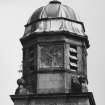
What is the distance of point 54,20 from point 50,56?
310 cm

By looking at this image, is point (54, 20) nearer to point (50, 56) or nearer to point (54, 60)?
point (50, 56)

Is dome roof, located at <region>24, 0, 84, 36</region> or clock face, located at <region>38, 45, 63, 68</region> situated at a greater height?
dome roof, located at <region>24, 0, 84, 36</region>

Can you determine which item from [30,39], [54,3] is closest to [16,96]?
[30,39]

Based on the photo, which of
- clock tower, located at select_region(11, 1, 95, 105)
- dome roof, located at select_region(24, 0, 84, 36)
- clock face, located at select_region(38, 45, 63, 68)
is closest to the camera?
clock tower, located at select_region(11, 1, 95, 105)

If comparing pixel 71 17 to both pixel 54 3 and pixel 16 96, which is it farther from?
pixel 16 96

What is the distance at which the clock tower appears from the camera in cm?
5775

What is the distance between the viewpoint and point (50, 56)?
195ft

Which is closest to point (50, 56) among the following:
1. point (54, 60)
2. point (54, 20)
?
point (54, 60)

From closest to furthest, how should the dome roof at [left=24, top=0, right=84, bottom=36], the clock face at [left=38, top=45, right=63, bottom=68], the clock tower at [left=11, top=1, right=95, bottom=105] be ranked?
the clock tower at [left=11, top=1, right=95, bottom=105] → the clock face at [left=38, top=45, right=63, bottom=68] → the dome roof at [left=24, top=0, right=84, bottom=36]

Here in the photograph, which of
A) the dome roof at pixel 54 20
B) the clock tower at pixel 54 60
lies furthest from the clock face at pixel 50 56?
the dome roof at pixel 54 20

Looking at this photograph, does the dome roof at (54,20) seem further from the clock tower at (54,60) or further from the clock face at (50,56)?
the clock face at (50,56)

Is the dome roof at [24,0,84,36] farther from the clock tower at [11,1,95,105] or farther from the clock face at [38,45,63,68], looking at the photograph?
the clock face at [38,45,63,68]

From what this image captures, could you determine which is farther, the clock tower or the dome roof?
the dome roof

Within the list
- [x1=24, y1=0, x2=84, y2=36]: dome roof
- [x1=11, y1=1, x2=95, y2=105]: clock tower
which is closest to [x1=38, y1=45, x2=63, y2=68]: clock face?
[x1=11, y1=1, x2=95, y2=105]: clock tower
